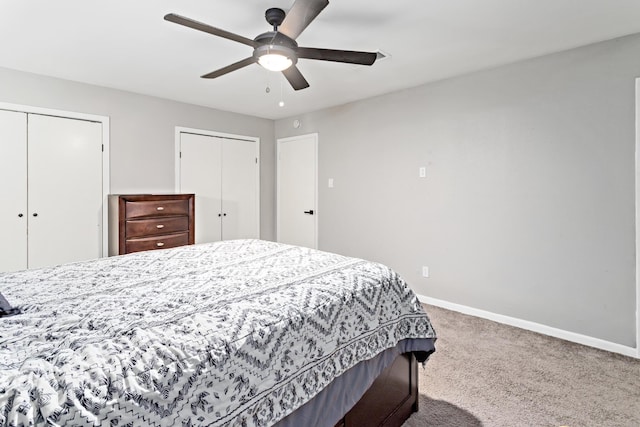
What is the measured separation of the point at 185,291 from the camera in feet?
4.79

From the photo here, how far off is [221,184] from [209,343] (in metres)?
4.16

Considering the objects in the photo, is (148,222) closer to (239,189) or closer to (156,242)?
(156,242)

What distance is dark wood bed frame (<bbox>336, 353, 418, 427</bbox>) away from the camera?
5.05 ft

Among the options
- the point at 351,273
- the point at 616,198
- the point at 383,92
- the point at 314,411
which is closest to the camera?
the point at 314,411

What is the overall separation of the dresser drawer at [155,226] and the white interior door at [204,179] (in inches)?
24.1

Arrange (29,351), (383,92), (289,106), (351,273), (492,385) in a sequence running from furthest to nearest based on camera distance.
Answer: (289,106) → (383,92) → (492,385) → (351,273) → (29,351)

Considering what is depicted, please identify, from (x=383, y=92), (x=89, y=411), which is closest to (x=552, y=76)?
(x=383, y=92)

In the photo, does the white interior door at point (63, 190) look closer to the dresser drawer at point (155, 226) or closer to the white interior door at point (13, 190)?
the white interior door at point (13, 190)

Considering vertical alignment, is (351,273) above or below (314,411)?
above

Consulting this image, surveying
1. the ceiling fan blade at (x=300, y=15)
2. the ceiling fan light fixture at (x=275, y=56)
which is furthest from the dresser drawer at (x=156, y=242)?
the ceiling fan blade at (x=300, y=15)

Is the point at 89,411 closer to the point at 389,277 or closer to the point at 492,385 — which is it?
the point at 389,277

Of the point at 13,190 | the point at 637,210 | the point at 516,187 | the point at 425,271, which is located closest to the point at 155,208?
the point at 13,190

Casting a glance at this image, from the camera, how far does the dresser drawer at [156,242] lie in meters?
3.71

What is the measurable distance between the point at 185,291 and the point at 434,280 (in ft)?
9.75
